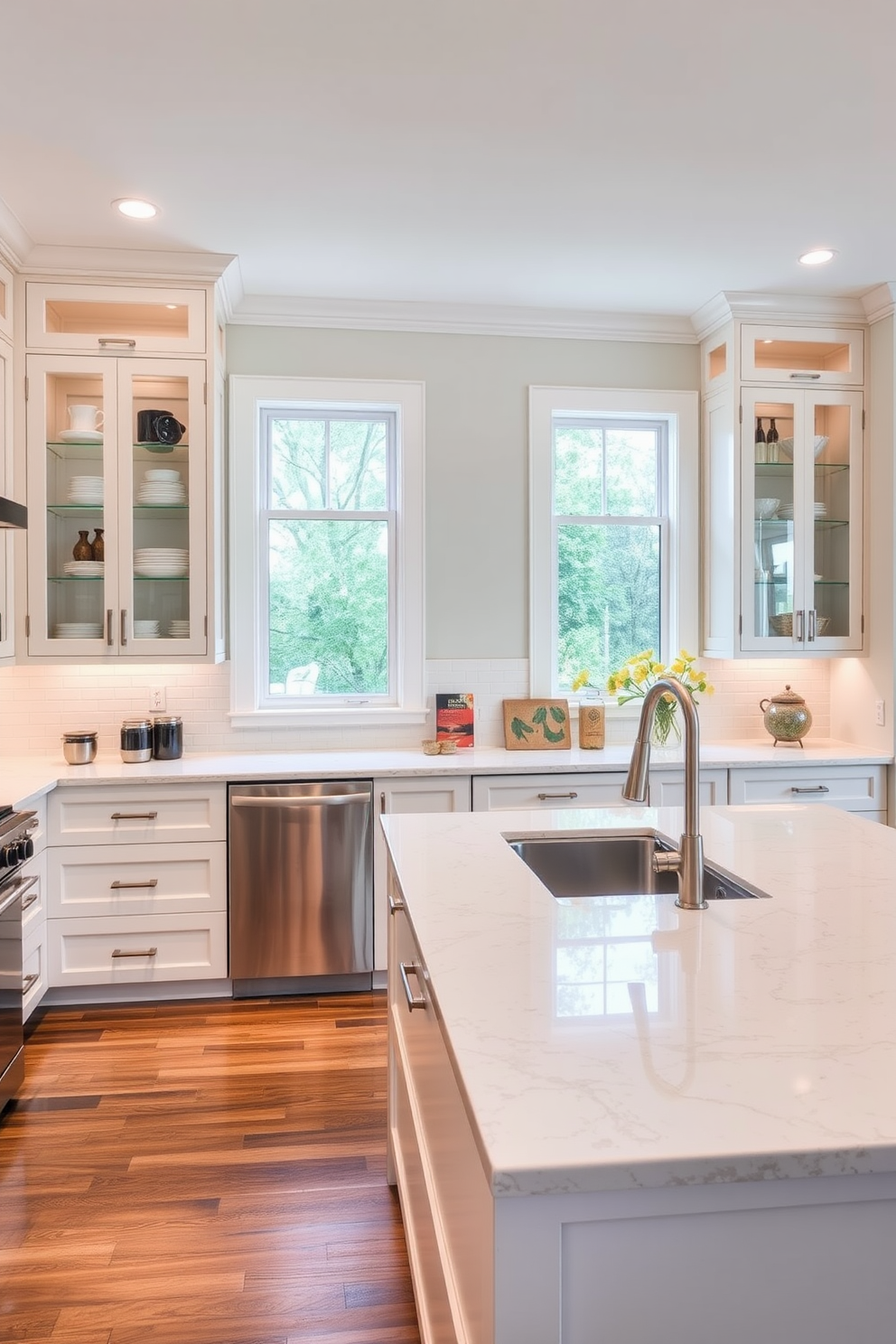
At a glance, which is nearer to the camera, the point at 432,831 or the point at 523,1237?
the point at 523,1237

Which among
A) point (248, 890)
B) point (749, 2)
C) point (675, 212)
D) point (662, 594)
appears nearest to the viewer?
point (749, 2)

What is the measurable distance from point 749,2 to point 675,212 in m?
1.09

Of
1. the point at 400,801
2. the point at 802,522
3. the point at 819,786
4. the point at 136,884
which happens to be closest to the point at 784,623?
the point at 802,522

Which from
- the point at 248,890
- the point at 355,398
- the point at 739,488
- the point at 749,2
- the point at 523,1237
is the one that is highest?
the point at 749,2

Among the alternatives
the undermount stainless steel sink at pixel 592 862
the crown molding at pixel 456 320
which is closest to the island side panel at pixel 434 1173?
the undermount stainless steel sink at pixel 592 862

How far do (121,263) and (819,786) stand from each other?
346 cm

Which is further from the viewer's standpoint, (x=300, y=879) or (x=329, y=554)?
(x=329, y=554)

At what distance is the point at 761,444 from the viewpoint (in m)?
4.10

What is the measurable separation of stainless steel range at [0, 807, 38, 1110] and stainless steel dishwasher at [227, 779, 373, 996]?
2.69 ft

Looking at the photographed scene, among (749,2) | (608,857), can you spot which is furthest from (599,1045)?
(749,2)

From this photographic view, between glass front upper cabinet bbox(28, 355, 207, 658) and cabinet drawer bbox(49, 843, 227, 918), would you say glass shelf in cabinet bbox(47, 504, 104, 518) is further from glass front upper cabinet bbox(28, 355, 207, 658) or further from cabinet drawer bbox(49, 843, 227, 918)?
cabinet drawer bbox(49, 843, 227, 918)

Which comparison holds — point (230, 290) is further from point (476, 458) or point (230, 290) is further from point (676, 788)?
point (676, 788)

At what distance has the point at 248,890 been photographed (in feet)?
11.6

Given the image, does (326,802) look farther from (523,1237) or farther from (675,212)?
(523,1237)
